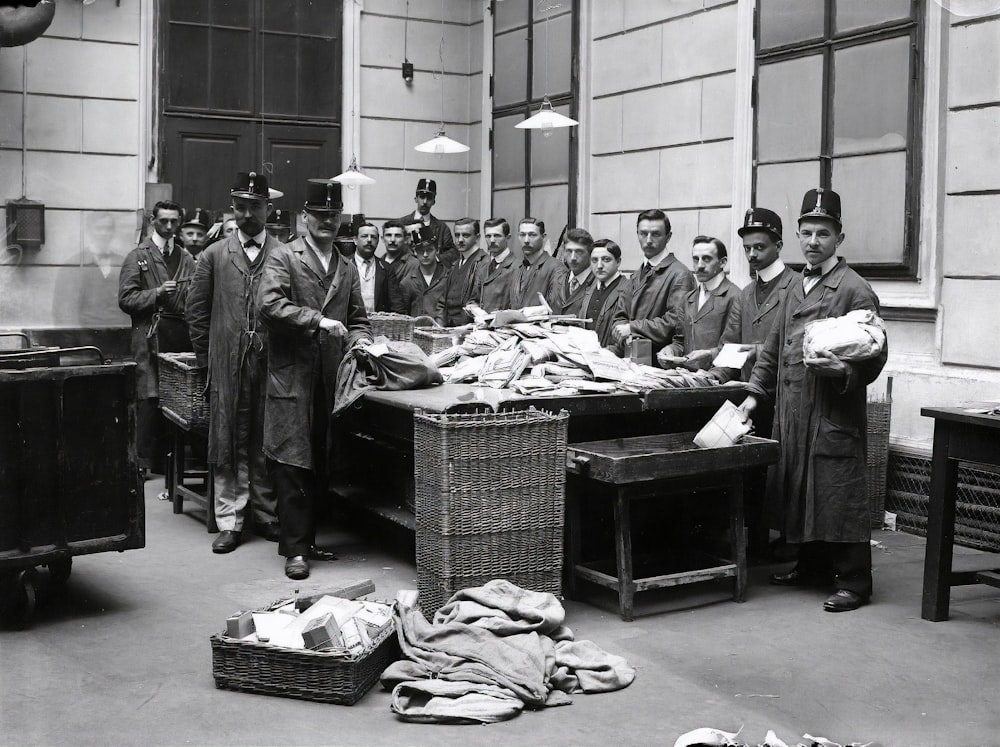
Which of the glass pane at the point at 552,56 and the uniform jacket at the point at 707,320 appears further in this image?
the glass pane at the point at 552,56

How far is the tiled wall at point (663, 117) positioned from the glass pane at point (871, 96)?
4.88 ft

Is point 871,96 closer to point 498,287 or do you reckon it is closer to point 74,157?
point 498,287

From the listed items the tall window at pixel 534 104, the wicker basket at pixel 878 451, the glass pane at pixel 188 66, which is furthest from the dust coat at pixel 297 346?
the glass pane at pixel 188 66

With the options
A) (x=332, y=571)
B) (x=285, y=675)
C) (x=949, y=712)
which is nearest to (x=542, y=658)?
(x=285, y=675)

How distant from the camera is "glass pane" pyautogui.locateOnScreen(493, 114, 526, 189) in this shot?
14750 mm

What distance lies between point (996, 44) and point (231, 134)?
9.17 metres

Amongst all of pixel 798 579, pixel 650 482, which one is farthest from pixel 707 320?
pixel 650 482

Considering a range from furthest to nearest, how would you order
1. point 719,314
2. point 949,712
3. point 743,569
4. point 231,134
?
1. point 231,134
2. point 719,314
3. point 743,569
4. point 949,712

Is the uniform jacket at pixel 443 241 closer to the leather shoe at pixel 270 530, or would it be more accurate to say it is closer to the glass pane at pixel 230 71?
the glass pane at pixel 230 71

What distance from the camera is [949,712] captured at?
4809 millimetres

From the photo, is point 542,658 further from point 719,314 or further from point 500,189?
point 500,189

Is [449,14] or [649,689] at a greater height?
[449,14]

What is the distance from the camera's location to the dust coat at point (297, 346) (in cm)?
707

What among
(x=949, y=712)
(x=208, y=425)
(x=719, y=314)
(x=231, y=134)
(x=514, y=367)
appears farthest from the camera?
(x=231, y=134)
